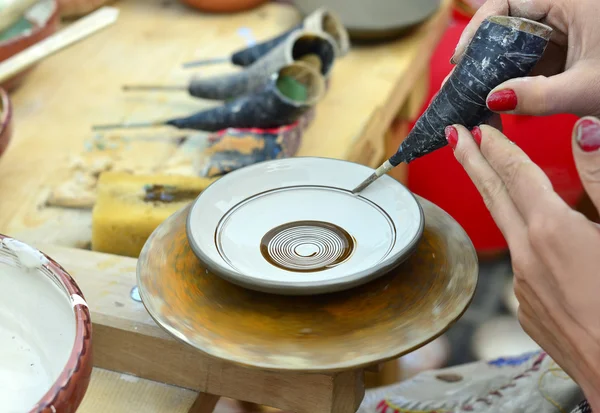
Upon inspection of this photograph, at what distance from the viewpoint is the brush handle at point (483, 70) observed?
0.78 metres

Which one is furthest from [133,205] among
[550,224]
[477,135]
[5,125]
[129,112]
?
[550,224]

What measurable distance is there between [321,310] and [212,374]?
0.17m

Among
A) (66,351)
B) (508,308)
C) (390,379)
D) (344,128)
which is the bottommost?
(508,308)

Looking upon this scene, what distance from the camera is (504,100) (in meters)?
0.79

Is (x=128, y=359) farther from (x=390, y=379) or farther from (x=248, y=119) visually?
(x=390, y=379)

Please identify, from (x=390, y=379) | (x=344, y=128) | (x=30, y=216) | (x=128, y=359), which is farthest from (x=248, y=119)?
(x=390, y=379)

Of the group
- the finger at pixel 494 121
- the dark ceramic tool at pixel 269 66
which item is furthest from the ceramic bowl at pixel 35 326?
the dark ceramic tool at pixel 269 66

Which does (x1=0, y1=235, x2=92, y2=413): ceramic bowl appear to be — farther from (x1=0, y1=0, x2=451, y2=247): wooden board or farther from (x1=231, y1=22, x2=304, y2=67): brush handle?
(x1=231, y1=22, x2=304, y2=67): brush handle

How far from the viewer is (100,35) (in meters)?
1.79

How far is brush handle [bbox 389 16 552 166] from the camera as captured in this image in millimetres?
781

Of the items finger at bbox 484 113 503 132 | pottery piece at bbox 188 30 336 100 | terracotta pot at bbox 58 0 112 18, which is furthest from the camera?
terracotta pot at bbox 58 0 112 18

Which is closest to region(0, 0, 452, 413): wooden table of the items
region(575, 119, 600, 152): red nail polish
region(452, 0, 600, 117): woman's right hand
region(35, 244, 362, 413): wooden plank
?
region(35, 244, 362, 413): wooden plank

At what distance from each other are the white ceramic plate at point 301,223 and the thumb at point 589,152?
0.70 ft

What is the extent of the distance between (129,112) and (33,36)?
249mm
